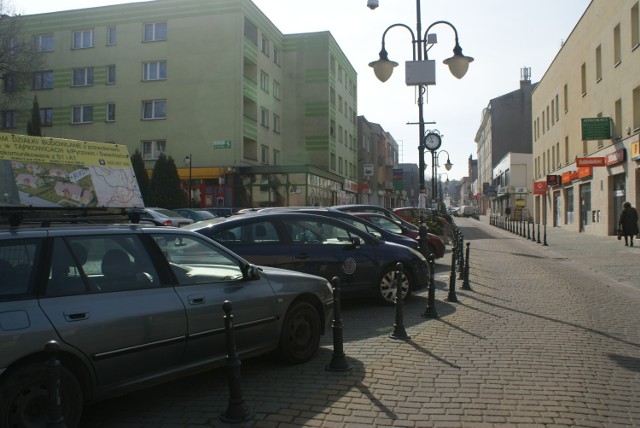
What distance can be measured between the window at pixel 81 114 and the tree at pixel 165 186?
9812 mm

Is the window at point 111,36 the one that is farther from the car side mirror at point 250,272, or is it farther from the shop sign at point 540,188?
the car side mirror at point 250,272

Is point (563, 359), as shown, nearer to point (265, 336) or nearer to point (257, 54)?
point (265, 336)

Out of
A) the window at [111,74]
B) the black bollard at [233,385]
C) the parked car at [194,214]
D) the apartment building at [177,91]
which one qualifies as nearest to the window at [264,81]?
the apartment building at [177,91]

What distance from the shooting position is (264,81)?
42719 millimetres

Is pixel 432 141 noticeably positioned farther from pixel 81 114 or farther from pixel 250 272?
pixel 81 114

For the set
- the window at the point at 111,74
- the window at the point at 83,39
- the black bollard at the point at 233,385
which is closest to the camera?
the black bollard at the point at 233,385

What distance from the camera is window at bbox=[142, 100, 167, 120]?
126 ft

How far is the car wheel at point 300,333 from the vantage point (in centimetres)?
537

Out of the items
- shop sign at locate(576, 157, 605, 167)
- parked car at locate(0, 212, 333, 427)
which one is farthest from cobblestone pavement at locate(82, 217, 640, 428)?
shop sign at locate(576, 157, 605, 167)

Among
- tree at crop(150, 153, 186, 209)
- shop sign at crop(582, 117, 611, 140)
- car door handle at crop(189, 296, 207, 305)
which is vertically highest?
shop sign at crop(582, 117, 611, 140)

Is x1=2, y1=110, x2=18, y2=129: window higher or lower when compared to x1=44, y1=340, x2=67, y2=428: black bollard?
higher

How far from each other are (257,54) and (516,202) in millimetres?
31400

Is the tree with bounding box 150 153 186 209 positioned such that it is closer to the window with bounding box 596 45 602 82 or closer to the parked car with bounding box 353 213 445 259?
the parked car with bounding box 353 213 445 259

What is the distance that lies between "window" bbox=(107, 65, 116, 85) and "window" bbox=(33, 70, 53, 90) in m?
4.78
